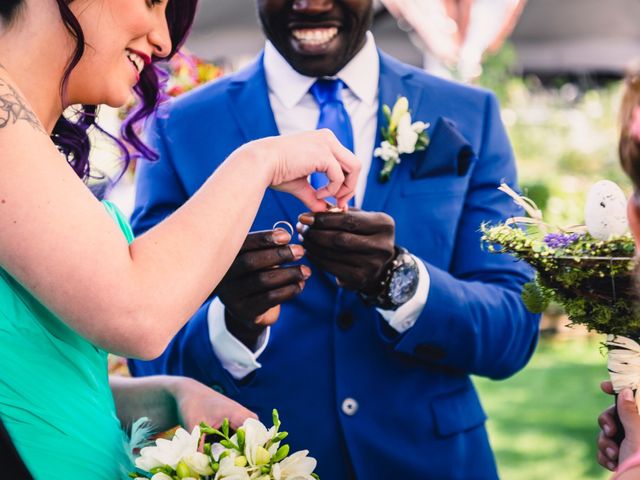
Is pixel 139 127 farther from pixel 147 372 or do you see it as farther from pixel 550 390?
pixel 550 390

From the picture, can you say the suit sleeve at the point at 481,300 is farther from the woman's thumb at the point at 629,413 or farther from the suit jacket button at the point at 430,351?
the woman's thumb at the point at 629,413

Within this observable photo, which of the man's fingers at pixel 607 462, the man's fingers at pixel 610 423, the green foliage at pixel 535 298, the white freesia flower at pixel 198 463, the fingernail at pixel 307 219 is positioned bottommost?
the man's fingers at pixel 607 462

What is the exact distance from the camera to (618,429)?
183cm

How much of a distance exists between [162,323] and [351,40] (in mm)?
1372

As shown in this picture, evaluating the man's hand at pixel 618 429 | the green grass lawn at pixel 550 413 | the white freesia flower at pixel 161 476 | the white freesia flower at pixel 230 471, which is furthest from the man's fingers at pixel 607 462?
the green grass lawn at pixel 550 413

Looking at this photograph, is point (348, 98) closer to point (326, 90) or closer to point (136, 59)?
point (326, 90)

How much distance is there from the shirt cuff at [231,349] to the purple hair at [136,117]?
49 cm

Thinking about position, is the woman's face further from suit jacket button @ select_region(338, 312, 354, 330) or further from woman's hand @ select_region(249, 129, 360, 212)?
suit jacket button @ select_region(338, 312, 354, 330)

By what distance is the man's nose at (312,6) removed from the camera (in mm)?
2522

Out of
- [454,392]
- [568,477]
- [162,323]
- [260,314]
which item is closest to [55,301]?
[162,323]

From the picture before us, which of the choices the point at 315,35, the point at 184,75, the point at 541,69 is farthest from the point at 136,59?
the point at 541,69

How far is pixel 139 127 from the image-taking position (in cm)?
244

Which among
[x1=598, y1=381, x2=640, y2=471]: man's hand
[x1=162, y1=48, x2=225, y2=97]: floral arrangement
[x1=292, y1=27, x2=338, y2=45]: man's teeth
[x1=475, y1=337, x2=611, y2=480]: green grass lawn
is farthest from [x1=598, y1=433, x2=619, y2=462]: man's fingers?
[x1=475, y1=337, x2=611, y2=480]: green grass lawn

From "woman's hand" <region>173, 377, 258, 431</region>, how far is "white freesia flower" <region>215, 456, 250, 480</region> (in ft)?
1.00
